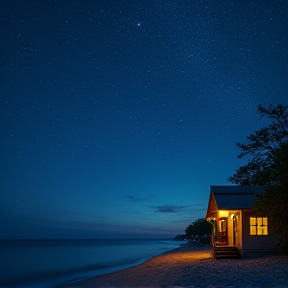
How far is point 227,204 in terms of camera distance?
2573 centimetres

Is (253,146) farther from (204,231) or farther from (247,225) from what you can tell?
(204,231)

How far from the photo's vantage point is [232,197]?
26.7 metres

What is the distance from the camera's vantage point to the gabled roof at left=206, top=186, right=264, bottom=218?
2547 centimetres

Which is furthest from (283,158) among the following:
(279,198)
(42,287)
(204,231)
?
(204,231)

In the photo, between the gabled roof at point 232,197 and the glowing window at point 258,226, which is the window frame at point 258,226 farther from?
the gabled roof at point 232,197

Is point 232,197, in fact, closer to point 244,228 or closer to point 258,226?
point 244,228

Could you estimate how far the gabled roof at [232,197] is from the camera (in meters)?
25.5

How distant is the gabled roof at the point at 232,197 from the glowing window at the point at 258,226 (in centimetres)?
106

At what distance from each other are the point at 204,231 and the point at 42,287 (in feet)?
232

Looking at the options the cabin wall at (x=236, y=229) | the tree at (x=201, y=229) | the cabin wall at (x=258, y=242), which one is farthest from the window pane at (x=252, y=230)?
the tree at (x=201, y=229)

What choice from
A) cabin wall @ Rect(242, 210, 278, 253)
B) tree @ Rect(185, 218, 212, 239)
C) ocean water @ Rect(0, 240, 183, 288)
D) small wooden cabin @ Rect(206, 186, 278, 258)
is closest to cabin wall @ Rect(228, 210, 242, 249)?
small wooden cabin @ Rect(206, 186, 278, 258)

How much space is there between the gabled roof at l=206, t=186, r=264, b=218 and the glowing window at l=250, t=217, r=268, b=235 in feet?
3.47

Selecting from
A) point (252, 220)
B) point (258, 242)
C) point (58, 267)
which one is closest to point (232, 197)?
point (252, 220)

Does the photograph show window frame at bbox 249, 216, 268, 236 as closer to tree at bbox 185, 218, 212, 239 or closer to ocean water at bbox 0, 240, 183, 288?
ocean water at bbox 0, 240, 183, 288
